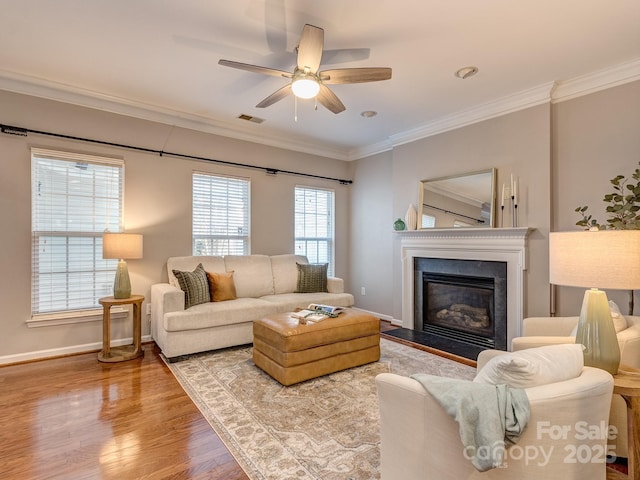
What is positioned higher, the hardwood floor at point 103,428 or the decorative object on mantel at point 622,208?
the decorative object on mantel at point 622,208

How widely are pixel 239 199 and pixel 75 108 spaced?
2053 millimetres

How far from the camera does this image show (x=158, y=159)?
4.03 meters

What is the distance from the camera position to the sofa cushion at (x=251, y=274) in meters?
4.21

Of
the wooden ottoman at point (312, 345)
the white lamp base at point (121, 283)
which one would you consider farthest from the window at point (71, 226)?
the wooden ottoman at point (312, 345)

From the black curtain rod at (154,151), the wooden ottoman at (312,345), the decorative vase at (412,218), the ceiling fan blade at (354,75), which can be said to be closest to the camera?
the ceiling fan blade at (354,75)

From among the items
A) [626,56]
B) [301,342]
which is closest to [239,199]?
[301,342]

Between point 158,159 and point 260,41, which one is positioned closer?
point 260,41

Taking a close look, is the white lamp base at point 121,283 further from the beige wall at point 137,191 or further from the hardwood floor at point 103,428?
the hardwood floor at point 103,428

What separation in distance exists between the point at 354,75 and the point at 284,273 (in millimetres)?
2855

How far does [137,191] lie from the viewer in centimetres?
388

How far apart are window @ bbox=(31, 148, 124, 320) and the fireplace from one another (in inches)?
151

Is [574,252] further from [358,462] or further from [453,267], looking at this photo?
[453,267]

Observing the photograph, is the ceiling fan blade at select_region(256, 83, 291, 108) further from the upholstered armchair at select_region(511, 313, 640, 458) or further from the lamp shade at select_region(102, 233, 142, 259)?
the upholstered armchair at select_region(511, 313, 640, 458)

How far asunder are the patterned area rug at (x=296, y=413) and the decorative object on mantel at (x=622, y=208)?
5.75 ft
